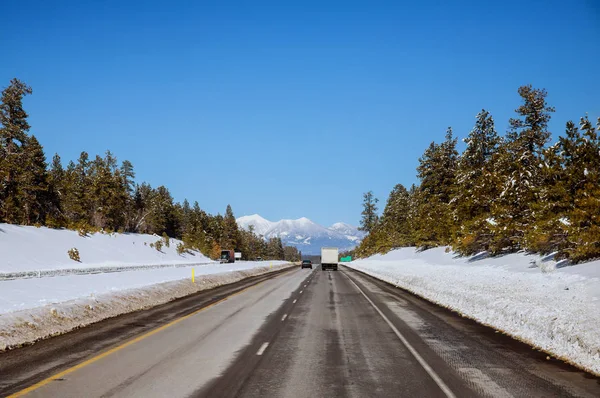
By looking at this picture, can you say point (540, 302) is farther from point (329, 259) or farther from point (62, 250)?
point (62, 250)

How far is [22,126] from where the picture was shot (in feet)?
220

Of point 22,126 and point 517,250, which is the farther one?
point 22,126

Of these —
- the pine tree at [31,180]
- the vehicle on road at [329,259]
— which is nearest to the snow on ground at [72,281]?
the pine tree at [31,180]

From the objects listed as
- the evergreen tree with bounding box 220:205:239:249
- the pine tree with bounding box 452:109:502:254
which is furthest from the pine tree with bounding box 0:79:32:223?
the evergreen tree with bounding box 220:205:239:249

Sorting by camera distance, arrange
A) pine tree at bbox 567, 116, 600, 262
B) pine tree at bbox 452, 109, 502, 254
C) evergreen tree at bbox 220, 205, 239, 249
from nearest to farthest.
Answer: pine tree at bbox 567, 116, 600, 262 → pine tree at bbox 452, 109, 502, 254 → evergreen tree at bbox 220, 205, 239, 249

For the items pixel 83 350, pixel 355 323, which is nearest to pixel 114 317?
pixel 83 350

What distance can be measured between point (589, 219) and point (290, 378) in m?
17.4

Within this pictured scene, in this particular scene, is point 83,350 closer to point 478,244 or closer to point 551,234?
point 551,234

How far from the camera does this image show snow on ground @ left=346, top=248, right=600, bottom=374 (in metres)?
10.4

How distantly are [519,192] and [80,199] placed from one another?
303 ft

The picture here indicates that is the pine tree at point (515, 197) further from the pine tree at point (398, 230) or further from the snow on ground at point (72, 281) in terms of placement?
the pine tree at point (398, 230)

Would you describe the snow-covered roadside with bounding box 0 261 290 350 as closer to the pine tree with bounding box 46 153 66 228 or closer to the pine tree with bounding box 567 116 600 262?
the pine tree with bounding box 567 116 600 262

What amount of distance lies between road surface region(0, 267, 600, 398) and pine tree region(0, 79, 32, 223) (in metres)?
60.5

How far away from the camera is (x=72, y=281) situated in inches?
1187
